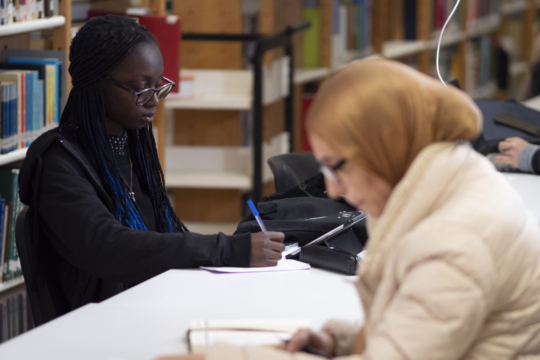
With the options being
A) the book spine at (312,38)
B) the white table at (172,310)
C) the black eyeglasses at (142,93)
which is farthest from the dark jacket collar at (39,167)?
the book spine at (312,38)

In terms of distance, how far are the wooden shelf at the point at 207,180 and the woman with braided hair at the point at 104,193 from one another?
178 centimetres

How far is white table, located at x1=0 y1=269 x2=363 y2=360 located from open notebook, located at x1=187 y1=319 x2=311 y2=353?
3 centimetres

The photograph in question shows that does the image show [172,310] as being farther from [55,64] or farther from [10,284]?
[55,64]

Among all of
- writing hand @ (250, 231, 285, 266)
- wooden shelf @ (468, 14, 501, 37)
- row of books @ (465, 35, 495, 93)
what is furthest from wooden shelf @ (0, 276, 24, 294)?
wooden shelf @ (468, 14, 501, 37)

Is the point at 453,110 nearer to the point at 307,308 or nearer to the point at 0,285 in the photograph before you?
the point at 307,308

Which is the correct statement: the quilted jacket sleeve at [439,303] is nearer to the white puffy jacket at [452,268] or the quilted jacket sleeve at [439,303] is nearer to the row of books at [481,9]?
the white puffy jacket at [452,268]

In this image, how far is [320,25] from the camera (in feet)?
13.0

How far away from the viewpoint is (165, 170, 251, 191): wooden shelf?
11.7 feet

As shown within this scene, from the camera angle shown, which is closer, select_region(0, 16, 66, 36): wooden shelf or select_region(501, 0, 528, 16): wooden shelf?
select_region(0, 16, 66, 36): wooden shelf

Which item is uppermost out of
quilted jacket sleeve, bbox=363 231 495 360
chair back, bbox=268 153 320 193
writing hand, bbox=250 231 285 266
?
quilted jacket sleeve, bbox=363 231 495 360

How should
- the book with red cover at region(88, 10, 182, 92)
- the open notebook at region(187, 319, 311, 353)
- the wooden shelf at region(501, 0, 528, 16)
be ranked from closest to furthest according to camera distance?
1. the open notebook at region(187, 319, 311, 353)
2. the book with red cover at region(88, 10, 182, 92)
3. the wooden shelf at region(501, 0, 528, 16)

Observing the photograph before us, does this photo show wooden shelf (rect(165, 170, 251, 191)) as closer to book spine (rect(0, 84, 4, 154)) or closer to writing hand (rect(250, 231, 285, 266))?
book spine (rect(0, 84, 4, 154))

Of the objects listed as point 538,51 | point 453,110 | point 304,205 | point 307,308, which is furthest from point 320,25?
point 453,110

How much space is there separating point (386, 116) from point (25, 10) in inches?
77.1
